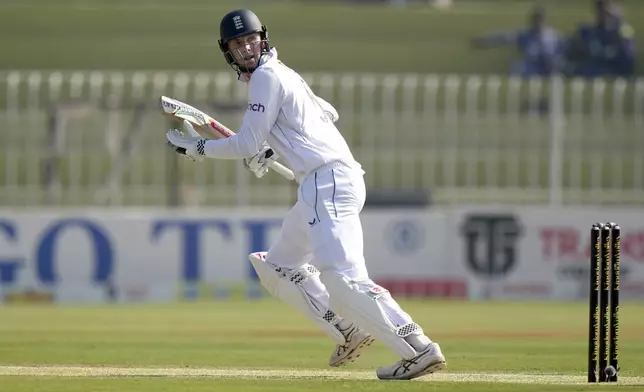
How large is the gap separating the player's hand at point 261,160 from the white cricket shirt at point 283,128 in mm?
248

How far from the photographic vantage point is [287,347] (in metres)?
8.80

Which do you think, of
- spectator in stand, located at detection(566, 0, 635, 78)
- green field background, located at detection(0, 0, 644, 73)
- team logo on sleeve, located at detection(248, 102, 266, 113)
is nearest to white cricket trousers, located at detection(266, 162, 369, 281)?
team logo on sleeve, located at detection(248, 102, 266, 113)

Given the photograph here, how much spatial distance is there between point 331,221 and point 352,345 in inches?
28.5

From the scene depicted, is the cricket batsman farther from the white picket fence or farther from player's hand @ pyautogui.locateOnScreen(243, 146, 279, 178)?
the white picket fence

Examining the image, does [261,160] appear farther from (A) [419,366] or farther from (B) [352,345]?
(A) [419,366]

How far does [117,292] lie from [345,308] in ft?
23.0

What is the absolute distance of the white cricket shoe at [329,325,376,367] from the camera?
6.80 metres

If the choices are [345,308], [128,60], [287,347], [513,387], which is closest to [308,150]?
[345,308]

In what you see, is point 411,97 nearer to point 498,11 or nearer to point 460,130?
point 460,130

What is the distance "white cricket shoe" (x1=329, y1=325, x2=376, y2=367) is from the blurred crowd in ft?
30.0

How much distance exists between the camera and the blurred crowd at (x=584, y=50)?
15633 mm

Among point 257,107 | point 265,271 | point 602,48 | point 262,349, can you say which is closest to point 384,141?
point 602,48

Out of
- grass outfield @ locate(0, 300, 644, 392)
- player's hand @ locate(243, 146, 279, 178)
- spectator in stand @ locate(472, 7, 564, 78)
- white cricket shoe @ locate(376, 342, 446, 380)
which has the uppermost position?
spectator in stand @ locate(472, 7, 564, 78)

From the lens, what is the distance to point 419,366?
6324mm
